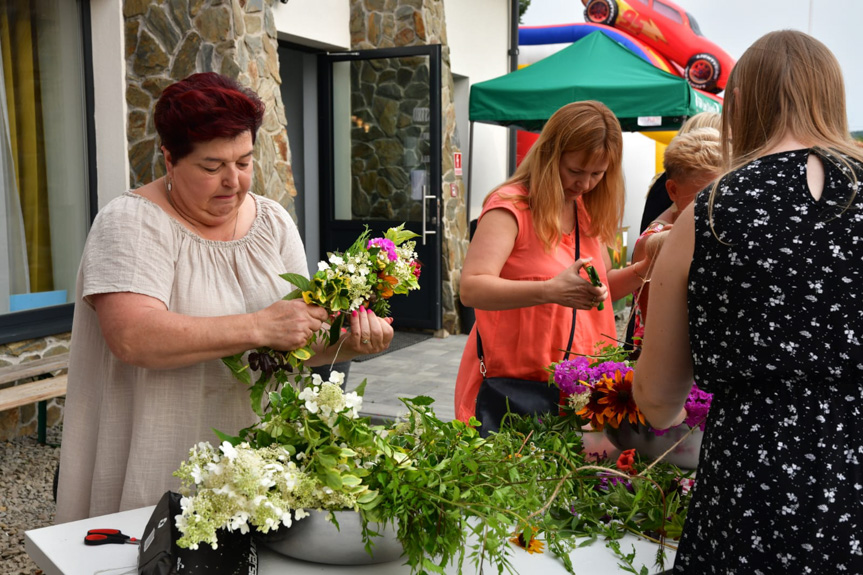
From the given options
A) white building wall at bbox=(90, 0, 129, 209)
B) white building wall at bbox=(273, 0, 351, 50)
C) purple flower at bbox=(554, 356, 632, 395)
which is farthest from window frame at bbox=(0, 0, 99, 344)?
purple flower at bbox=(554, 356, 632, 395)

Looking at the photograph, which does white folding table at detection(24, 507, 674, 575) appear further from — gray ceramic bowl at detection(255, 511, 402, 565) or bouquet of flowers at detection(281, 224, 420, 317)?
bouquet of flowers at detection(281, 224, 420, 317)

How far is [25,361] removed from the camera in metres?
4.91

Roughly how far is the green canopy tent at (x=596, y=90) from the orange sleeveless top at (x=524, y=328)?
16.6 feet

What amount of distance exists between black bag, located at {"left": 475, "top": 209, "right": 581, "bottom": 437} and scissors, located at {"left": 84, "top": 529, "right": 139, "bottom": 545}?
3.09ft

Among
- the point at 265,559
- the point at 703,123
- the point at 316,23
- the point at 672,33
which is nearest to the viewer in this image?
the point at 265,559

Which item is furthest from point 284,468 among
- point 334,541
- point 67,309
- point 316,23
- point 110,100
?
point 316,23

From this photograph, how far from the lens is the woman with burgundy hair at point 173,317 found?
1.72 metres

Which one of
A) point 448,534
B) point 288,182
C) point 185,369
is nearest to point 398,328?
point 288,182

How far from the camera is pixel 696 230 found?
1265mm

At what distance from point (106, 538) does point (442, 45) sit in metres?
7.26

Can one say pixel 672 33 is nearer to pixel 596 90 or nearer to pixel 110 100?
pixel 596 90

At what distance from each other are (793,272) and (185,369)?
50.5 inches

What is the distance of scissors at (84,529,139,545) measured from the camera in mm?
1524

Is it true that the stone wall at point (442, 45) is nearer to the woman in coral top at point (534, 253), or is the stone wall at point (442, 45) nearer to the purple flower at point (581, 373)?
the woman in coral top at point (534, 253)
